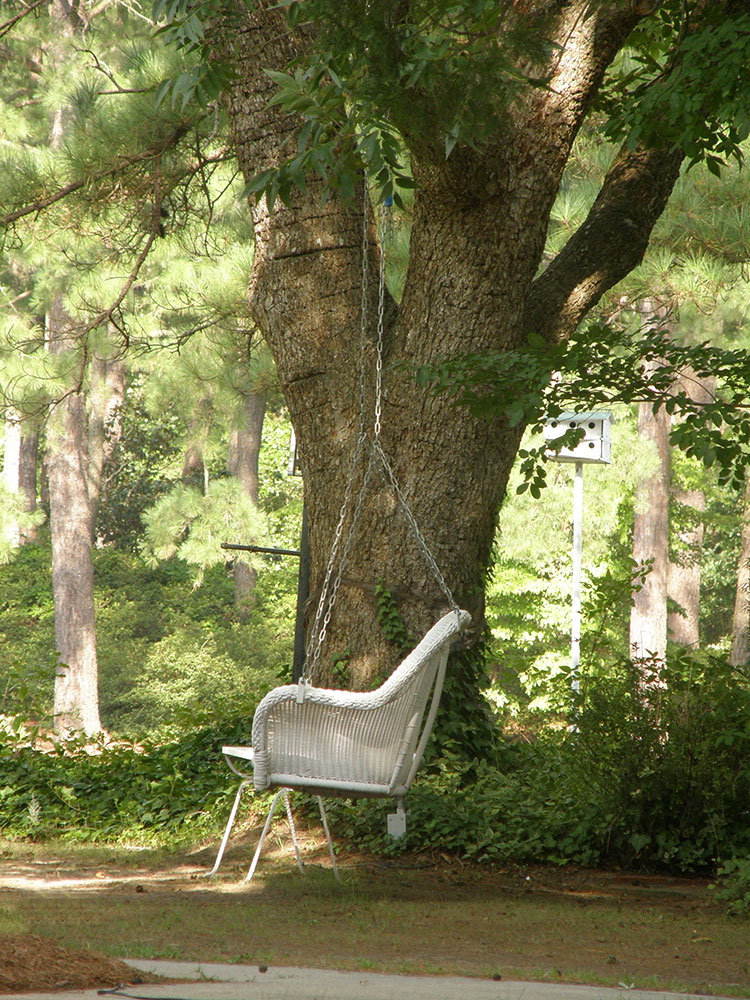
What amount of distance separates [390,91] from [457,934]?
114 inches

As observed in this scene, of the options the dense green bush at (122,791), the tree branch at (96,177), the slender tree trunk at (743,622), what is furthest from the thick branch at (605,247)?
the slender tree trunk at (743,622)

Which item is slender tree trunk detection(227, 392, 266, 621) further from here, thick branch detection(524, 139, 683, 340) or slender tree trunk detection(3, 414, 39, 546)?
thick branch detection(524, 139, 683, 340)

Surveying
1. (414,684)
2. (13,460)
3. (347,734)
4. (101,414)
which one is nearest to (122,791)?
(347,734)

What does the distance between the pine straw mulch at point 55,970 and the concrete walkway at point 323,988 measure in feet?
0.18

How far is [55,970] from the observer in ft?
7.77

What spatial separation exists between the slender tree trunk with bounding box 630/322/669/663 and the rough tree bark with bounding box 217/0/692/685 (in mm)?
11267

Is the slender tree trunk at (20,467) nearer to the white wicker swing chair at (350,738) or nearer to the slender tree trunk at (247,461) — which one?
the slender tree trunk at (247,461)

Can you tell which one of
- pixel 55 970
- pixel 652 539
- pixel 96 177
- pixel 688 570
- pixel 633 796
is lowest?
pixel 633 796

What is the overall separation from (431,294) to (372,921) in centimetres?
292

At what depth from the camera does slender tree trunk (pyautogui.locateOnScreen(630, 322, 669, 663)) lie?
661 inches

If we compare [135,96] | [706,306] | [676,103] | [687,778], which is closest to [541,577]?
[706,306]

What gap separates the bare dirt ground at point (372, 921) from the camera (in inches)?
111

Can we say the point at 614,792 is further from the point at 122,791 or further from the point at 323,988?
the point at 122,791

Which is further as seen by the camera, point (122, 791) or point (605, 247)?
point (122, 791)
